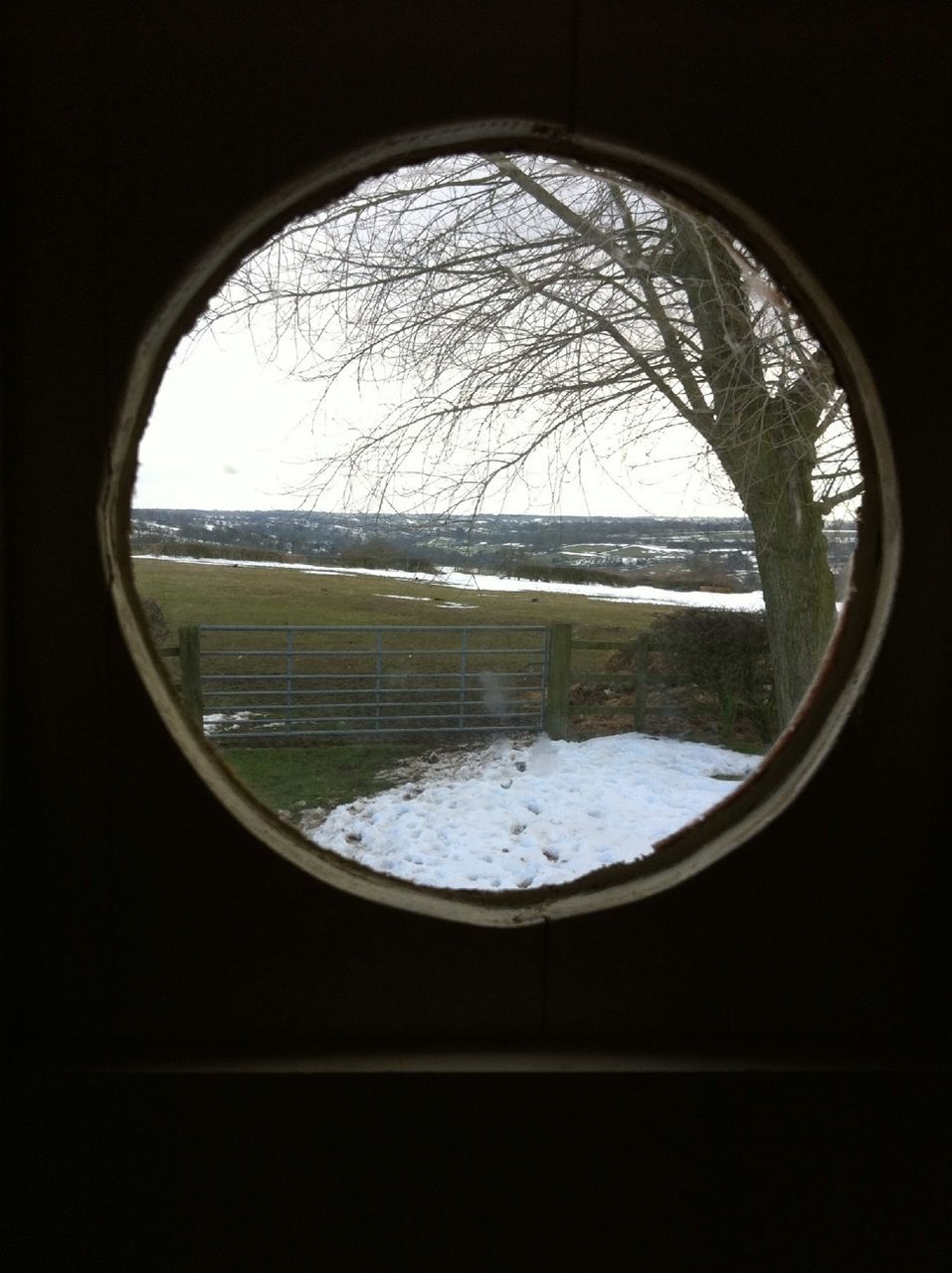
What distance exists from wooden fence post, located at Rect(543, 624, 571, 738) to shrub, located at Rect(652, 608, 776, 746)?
1.43ft

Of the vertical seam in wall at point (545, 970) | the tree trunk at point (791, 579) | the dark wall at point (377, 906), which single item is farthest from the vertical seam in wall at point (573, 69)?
the tree trunk at point (791, 579)

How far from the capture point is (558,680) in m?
4.37

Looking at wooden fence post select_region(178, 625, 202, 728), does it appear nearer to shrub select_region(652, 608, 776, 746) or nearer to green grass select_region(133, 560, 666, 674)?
green grass select_region(133, 560, 666, 674)

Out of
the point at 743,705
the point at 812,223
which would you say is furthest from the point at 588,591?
the point at 812,223

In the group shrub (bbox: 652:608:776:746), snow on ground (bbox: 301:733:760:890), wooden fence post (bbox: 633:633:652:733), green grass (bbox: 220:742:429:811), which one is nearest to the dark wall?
snow on ground (bbox: 301:733:760:890)

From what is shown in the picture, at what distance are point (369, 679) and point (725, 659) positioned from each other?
5.75 feet

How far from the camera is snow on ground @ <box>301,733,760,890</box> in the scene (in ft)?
13.1

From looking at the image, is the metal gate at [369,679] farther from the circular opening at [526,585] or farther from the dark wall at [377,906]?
the dark wall at [377,906]

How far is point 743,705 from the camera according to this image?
4.23 meters

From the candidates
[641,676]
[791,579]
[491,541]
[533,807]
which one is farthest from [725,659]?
[491,541]

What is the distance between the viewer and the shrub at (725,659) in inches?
163

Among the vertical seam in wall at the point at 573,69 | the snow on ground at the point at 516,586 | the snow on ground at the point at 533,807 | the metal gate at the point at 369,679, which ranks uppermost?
the vertical seam in wall at the point at 573,69

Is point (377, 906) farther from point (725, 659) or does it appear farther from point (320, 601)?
point (725, 659)

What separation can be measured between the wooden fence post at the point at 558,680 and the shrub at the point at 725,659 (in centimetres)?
44
